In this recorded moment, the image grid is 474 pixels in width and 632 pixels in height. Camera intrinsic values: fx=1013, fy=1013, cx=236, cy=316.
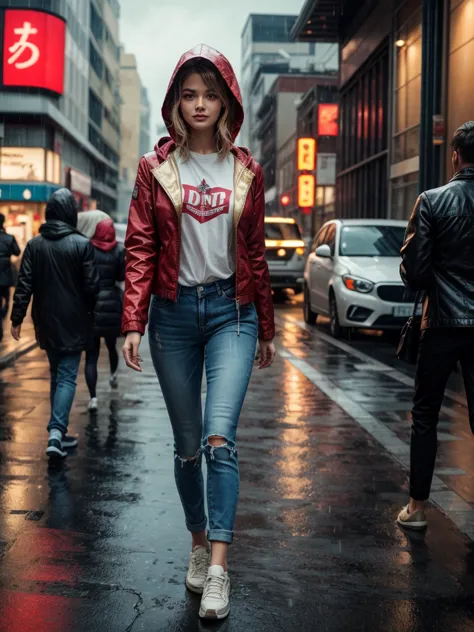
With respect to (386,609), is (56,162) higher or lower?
higher

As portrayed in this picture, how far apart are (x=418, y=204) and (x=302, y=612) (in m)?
1.90

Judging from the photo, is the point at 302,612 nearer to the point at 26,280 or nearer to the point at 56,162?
the point at 26,280

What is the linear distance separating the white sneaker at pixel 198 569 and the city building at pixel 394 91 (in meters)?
11.8

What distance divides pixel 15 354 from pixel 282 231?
13.7 meters

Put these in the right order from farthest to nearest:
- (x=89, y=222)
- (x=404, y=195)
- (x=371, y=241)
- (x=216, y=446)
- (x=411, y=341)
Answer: (x=404, y=195), (x=371, y=241), (x=89, y=222), (x=411, y=341), (x=216, y=446)

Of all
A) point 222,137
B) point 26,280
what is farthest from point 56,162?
point 222,137

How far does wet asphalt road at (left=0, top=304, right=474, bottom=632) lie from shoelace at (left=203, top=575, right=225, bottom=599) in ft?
0.34

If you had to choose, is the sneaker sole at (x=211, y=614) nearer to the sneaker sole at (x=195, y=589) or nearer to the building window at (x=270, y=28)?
the sneaker sole at (x=195, y=589)

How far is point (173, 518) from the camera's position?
498cm

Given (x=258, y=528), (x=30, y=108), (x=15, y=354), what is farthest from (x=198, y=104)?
(x=30, y=108)

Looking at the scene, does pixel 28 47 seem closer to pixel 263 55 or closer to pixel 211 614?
pixel 211 614

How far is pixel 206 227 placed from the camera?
3.77m

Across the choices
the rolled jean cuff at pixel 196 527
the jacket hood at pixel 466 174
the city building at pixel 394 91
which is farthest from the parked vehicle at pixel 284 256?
the rolled jean cuff at pixel 196 527

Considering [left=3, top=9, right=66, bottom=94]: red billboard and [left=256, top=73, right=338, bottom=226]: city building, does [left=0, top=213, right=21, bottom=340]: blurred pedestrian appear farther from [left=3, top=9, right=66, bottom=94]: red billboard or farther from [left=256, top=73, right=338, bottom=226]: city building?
[left=256, top=73, right=338, bottom=226]: city building
